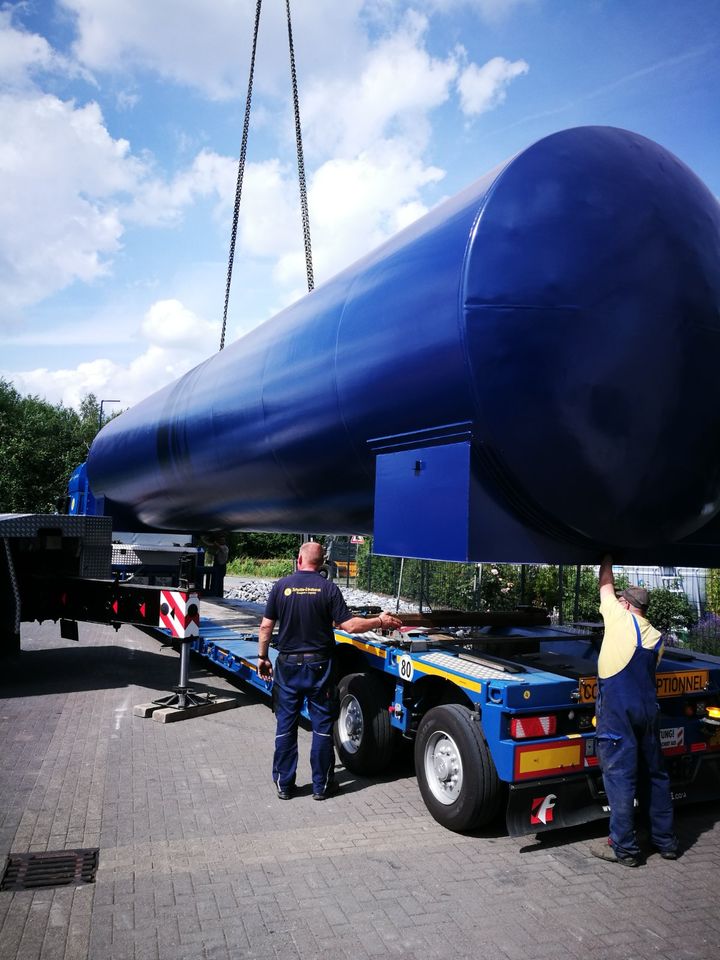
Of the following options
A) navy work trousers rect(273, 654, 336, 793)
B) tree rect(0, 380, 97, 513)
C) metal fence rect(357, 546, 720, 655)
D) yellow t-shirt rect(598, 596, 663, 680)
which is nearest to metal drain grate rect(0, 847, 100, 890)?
navy work trousers rect(273, 654, 336, 793)

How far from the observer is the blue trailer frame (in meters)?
4.14

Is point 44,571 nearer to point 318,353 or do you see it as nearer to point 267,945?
point 318,353

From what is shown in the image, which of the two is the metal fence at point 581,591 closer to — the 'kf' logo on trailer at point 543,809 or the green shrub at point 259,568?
the 'kf' logo on trailer at point 543,809

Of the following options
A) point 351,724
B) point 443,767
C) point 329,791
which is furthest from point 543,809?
point 351,724

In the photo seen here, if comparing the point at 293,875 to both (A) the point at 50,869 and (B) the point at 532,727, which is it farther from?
(B) the point at 532,727

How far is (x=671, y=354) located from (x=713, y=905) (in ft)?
9.36

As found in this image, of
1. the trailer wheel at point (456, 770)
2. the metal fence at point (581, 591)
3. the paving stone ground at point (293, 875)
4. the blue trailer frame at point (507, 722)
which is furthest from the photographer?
the metal fence at point (581, 591)

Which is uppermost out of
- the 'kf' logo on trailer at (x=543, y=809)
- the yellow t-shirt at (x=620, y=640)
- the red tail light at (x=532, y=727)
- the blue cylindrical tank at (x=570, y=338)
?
the blue cylindrical tank at (x=570, y=338)

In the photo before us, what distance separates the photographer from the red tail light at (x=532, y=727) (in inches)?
162

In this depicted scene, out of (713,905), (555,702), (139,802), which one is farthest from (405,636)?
(713,905)

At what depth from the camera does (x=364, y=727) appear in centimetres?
545

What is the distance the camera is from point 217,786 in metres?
5.19

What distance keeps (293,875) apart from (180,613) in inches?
158

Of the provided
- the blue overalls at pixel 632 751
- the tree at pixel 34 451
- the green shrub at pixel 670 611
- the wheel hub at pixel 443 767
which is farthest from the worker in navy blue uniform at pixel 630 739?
the tree at pixel 34 451
